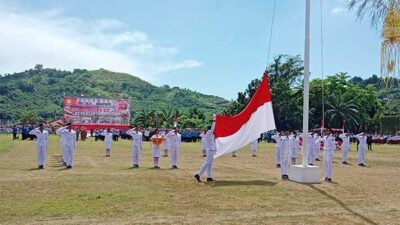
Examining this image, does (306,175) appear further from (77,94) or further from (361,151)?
(77,94)

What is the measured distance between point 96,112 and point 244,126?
183 feet

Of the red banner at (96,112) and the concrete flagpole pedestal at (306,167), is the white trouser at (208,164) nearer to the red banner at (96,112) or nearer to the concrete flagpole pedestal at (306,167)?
the concrete flagpole pedestal at (306,167)

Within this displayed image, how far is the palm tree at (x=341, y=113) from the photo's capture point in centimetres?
7612

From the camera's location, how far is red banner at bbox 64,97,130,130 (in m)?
67.3

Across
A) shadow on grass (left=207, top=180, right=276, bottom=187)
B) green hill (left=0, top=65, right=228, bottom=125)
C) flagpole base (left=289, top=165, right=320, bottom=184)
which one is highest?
green hill (left=0, top=65, right=228, bottom=125)

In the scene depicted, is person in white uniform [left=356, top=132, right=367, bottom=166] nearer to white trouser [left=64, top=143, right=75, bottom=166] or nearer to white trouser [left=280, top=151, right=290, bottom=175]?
white trouser [left=280, top=151, right=290, bottom=175]

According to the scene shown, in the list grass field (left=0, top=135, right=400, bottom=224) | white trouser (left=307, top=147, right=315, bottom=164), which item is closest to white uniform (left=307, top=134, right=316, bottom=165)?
white trouser (left=307, top=147, right=315, bottom=164)

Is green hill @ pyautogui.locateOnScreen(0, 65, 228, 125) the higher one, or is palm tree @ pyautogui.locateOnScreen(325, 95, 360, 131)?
green hill @ pyautogui.locateOnScreen(0, 65, 228, 125)

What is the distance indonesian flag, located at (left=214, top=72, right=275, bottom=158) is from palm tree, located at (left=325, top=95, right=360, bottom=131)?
62.6 metres

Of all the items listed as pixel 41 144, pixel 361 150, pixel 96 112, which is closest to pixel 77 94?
pixel 96 112

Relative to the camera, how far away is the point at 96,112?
69.2 meters

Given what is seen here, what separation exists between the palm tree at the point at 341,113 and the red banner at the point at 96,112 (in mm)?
32880

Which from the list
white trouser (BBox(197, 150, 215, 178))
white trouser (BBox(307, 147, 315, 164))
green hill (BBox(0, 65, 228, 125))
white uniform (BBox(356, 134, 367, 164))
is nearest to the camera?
white trouser (BBox(197, 150, 215, 178))

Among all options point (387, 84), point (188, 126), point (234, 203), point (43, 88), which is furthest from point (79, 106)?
point (43, 88)
